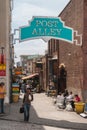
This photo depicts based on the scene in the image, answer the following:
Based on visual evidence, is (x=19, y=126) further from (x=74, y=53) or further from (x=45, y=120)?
(x=74, y=53)

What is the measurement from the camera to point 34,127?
21734 mm

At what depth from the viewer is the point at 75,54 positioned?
113 ft

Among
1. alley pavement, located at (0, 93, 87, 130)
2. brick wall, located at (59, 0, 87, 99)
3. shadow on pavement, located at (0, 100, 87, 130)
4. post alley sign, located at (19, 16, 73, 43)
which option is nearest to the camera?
alley pavement, located at (0, 93, 87, 130)

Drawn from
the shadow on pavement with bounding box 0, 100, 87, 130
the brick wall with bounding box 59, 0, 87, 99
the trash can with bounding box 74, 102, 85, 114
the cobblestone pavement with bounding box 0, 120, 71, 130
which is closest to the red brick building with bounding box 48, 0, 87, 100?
the brick wall with bounding box 59, 0, 87, 99

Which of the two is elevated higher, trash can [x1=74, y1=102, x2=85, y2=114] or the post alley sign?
the post alley sign

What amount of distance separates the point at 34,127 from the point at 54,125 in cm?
145

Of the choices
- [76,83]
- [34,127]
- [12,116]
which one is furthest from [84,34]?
[34,127]

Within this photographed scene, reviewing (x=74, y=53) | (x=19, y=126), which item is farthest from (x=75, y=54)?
(x=19, y=126)

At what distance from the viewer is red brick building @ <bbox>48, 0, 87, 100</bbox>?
31172mm

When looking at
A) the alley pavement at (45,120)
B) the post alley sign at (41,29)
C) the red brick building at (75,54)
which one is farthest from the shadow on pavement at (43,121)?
the red brick building at (75,54)

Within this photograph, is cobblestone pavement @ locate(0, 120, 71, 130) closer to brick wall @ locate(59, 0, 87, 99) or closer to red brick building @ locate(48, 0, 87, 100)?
red brick building @ locate(48, 0, 87, 100)

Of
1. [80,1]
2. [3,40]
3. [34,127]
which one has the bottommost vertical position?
[34,127]

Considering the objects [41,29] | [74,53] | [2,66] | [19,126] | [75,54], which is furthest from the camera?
[74,53]

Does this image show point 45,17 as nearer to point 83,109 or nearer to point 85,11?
point 85,11
